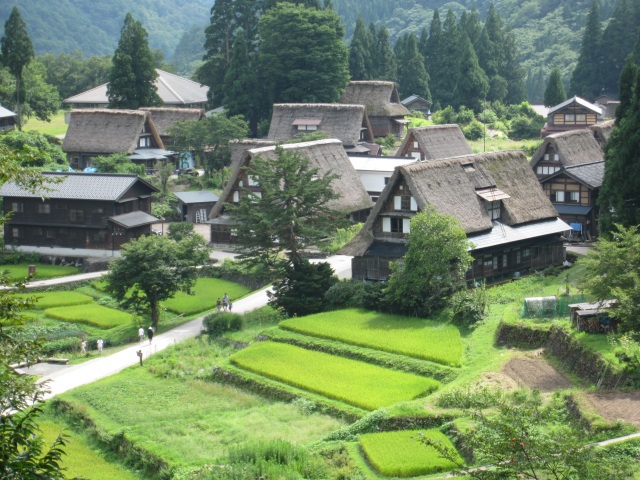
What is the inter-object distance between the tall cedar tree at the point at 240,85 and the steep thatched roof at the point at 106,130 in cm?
718

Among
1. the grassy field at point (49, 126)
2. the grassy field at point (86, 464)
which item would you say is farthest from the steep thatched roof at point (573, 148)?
the grassy field at point (49, 126)

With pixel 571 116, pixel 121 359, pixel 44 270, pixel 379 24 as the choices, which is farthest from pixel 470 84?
pixel 379 24

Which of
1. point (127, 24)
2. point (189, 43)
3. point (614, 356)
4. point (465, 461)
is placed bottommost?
point (465, 461)

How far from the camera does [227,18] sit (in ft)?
265

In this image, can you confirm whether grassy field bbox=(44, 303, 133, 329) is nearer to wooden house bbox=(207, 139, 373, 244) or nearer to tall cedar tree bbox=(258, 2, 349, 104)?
wooden house bbox=(207, 139, 373, 244)

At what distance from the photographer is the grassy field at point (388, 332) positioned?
3344 cm

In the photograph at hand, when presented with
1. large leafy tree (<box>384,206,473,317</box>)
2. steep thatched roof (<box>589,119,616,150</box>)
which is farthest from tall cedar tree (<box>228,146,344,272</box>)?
steep thatched roof (<box>589,119,616,150</box>)

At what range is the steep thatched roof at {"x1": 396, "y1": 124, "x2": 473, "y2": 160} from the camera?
60469 millimetres

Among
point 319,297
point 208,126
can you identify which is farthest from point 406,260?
point 208,126

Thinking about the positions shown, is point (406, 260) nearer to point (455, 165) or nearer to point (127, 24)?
point (455, 165)

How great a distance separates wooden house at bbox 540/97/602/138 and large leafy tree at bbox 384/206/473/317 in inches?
1278

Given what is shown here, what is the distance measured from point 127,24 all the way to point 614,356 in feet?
176

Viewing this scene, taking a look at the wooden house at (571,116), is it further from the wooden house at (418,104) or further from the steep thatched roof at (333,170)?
the steep thatched roof at (333,170)

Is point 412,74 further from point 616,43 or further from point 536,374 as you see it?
point 536,374
